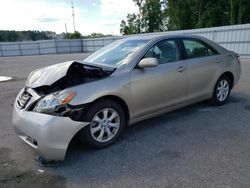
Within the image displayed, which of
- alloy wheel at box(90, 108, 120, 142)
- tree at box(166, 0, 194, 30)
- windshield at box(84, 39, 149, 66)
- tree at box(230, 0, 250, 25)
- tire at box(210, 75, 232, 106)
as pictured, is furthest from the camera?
tree at box(166, 0, 194, 30)

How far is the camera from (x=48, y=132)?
2.54 meters

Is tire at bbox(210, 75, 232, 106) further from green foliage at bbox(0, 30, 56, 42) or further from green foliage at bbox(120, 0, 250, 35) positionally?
green foliage at bbox(0, 30, 56, 42)

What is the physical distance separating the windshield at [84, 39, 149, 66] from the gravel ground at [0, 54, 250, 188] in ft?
4.03

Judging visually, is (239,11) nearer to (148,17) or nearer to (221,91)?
(221,91)

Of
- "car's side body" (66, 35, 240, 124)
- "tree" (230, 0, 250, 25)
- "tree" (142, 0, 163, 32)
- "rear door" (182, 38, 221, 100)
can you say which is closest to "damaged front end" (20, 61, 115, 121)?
"car's side body" (66, 35, 240, 124)

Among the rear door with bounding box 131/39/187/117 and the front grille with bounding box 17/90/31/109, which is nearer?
the front grille with bounding box 17/90/31/109

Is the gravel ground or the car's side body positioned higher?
the car's side body

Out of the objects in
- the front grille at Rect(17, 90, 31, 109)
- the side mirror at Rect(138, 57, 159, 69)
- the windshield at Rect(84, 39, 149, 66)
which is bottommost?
the front grille at Rect(17, 90, 31, 109)

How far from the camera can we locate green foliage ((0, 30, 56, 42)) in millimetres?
67000

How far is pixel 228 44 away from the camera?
16547 mm

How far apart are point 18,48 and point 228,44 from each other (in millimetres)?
34662

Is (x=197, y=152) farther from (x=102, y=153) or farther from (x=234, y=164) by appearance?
(x=102, y=153)

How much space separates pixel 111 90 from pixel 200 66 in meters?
2.03

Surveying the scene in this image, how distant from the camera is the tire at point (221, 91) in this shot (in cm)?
464
